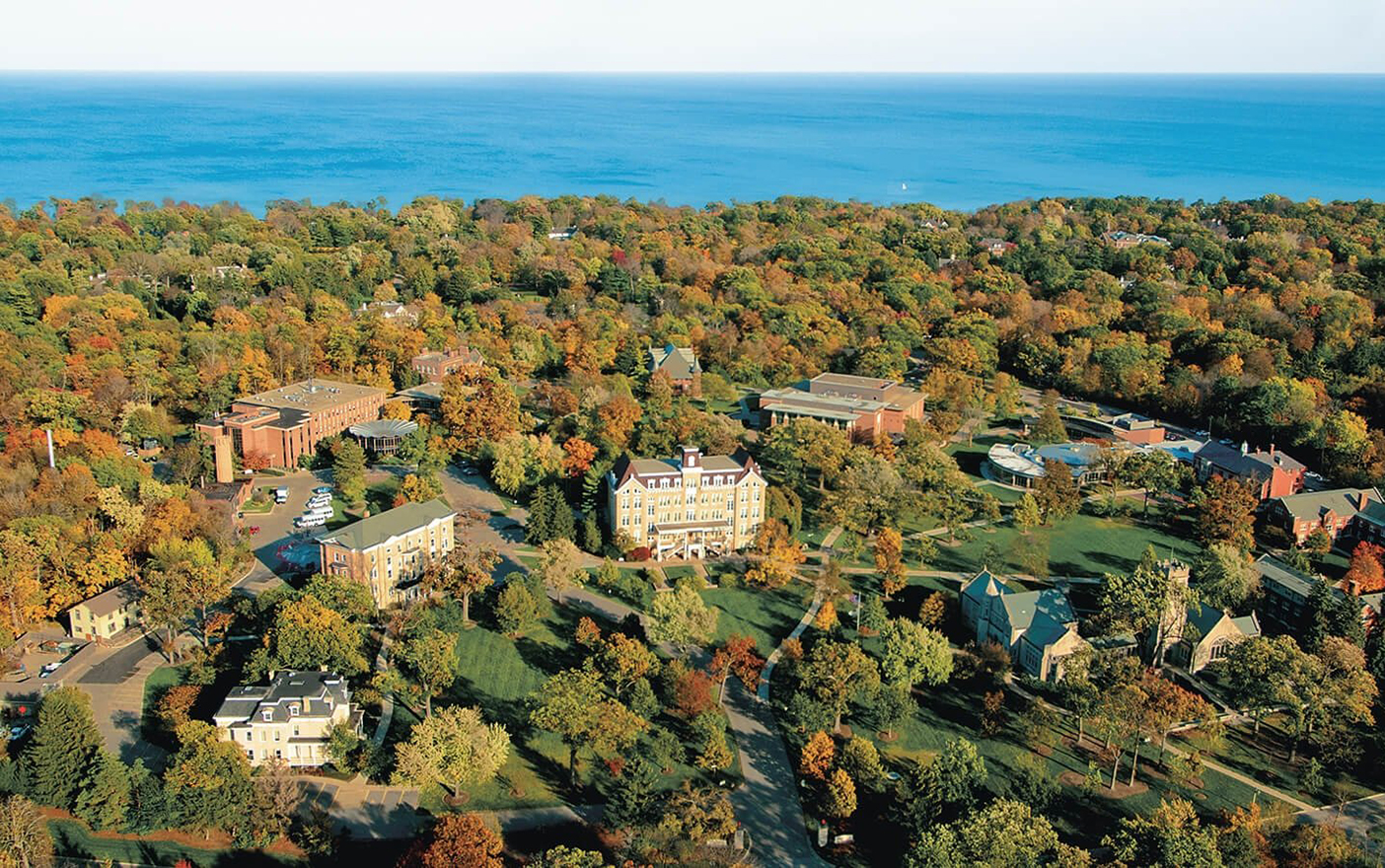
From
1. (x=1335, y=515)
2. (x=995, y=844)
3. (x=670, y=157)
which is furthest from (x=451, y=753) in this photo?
(x=670, y=157)

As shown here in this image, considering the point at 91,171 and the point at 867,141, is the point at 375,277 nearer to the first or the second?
the point at 91,171

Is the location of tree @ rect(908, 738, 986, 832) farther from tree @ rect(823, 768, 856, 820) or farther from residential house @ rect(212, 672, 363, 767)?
residential house @ rect(212, 672, 363, 767)

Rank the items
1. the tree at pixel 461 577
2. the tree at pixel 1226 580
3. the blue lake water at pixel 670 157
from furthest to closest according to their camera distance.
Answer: the blue lake water at pixel 670 157
the tree at pixel 1226 580
the tree at pixel 461 577

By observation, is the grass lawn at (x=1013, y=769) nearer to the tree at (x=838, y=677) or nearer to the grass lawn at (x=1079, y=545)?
the tree at (x=838, y=677)

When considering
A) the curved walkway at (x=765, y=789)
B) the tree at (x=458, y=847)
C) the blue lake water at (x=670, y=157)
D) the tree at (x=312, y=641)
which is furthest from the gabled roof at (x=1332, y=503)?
the blue lake water at (x=670, y=157)

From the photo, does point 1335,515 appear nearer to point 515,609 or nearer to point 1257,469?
point 1257,469
